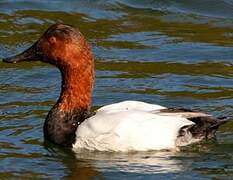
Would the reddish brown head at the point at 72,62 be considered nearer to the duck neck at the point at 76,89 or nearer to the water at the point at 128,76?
Result: the duck neck at the point at 76,89

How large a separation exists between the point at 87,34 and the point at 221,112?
384cm

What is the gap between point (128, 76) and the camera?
39.9ft

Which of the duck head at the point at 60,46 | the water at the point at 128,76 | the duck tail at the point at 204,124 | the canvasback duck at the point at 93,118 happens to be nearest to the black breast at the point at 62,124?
the canvasback duck at the point at 93,118

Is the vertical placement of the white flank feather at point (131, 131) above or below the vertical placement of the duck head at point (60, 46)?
below

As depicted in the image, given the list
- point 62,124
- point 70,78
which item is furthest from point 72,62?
point 62,124

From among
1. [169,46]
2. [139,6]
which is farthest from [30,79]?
[139,6]

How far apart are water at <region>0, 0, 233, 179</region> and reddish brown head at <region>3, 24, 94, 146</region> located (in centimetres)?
23

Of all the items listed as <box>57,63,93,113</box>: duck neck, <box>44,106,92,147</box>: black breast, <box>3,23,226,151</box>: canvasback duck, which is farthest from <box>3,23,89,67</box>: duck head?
<box>44,106,92,147</box>: black breast

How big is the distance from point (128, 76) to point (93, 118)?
254 cm

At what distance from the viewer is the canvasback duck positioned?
9500 mm

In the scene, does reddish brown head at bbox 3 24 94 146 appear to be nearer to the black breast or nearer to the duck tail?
the black breast

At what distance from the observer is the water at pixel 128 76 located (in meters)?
9.38

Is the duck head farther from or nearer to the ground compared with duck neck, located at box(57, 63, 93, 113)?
farther from the ground

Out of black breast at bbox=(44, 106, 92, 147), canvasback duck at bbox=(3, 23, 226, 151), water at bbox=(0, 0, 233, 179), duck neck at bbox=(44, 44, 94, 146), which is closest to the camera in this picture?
water at bbox=(0, 0, 233, 179)
